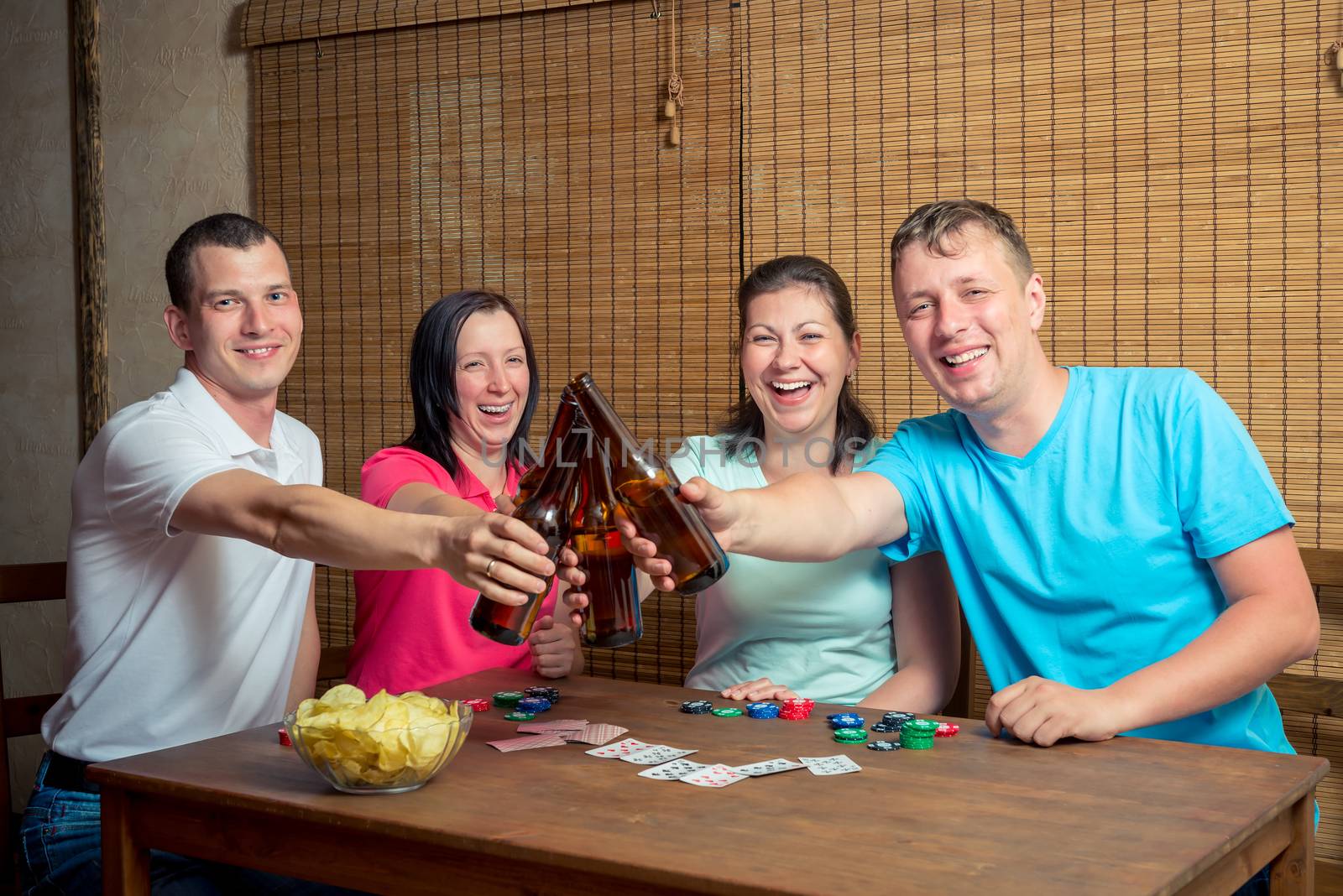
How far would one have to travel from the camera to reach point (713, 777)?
52.0 inches

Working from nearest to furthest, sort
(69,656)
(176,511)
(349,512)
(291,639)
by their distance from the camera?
(349,512) → (176,511) → (69,656) → (291,639)

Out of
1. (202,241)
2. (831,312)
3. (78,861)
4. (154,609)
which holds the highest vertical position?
(202,241)

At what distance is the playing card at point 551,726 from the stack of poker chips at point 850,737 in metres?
0.32

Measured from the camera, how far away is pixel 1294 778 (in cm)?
132

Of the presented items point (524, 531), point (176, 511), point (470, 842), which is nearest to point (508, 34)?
point (176, 511)

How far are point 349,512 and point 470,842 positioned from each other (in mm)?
494

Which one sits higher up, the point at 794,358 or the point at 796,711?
the point at 794,358

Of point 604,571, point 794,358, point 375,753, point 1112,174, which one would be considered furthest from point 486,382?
point 1112,174

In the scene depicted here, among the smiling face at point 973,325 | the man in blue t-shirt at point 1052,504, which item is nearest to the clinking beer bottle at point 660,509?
the man in blue t-shirt at point 1052,504

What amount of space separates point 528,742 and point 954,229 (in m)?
0.95

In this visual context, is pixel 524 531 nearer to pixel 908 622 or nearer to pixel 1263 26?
pixel 908 622

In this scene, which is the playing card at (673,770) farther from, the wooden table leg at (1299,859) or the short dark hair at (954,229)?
the short dark hair at (954,229)

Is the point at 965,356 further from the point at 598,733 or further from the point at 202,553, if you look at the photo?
the point at 202,553

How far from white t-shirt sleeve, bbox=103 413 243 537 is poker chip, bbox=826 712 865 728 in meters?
0.86
